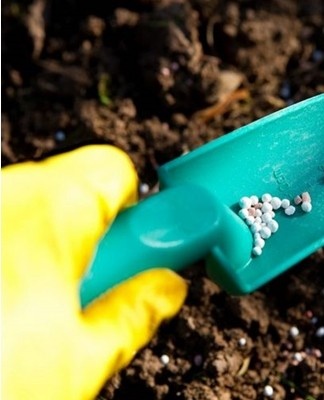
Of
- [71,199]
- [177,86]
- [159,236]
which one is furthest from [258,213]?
[177,86]

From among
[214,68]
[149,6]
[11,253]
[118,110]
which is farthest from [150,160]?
[11,253]

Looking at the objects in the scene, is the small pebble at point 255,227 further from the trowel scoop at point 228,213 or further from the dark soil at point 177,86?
the dark soil at point 177,86

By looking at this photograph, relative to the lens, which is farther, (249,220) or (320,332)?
(320,332)

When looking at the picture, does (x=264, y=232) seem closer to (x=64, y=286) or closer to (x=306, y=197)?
(x=306, y=197)

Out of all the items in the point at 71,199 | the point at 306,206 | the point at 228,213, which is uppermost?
the point at 71,199

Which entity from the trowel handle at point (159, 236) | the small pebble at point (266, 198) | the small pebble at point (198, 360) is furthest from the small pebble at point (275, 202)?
the small pebble at point (198, 360)

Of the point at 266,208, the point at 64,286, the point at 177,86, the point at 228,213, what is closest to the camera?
the point at 64,286
